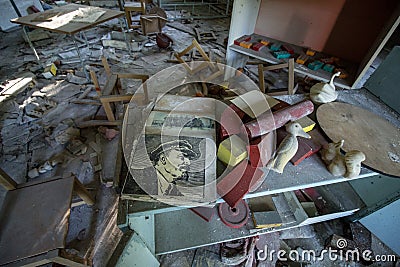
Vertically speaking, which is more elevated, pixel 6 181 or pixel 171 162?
pixel 171 162

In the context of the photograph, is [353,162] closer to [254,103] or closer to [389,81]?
[254,103]

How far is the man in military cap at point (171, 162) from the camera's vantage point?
86 cm

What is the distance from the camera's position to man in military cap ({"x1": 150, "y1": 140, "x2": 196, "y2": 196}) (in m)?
0.86

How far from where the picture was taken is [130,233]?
83 centimetres

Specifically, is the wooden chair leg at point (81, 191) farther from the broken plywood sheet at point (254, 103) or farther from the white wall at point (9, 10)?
the white wall at point (9, 10)

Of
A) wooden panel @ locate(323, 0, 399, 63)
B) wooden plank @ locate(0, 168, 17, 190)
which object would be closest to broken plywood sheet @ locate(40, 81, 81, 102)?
wooden plank @ locate(0, 168, 17, 190)

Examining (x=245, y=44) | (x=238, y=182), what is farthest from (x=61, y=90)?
(x=238, y=182)

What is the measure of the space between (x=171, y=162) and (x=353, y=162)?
2.69 ft

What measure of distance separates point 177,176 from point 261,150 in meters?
0.39

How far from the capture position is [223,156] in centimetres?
94

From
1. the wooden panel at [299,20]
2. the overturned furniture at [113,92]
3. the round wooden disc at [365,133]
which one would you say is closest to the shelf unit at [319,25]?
the wooden panel at [299,20]

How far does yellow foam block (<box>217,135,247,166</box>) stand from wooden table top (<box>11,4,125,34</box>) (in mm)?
2850

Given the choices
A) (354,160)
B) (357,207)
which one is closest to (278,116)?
(354,160)

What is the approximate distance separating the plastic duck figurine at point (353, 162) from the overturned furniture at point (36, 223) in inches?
60.0
